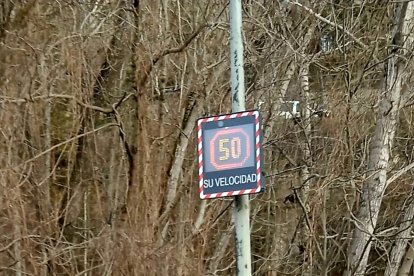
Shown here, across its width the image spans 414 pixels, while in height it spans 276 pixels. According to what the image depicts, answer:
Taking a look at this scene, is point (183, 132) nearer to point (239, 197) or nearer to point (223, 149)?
point (239, 197)

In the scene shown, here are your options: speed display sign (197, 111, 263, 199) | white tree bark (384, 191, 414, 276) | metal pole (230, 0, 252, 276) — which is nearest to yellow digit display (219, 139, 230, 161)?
speed display sign (197, 111, 263, 199)

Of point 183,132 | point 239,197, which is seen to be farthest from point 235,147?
point 183,132

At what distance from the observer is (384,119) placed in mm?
11172

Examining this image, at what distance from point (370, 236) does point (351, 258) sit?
0.57m

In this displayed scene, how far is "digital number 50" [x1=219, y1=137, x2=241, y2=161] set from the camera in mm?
6434

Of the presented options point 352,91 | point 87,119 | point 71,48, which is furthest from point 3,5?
point 352,91

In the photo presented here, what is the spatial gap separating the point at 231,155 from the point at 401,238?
620 cm

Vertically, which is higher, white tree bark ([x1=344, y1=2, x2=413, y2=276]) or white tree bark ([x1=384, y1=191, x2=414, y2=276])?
white tree bark ([x1=344, y1=2, x2=413, y2=276])

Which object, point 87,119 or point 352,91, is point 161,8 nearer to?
point 87,119

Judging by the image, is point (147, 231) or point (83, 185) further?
point (83, 185)

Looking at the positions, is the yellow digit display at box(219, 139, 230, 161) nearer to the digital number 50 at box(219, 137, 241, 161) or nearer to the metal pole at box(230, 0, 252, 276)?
the digital number 50 at box(219, 137, 241, 161)

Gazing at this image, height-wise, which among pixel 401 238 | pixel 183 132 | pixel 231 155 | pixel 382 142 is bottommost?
pixel 401 238

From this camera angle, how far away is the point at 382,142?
36.5ft

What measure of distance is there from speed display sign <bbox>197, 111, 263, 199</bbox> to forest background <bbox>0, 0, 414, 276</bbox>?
1.97 metres
